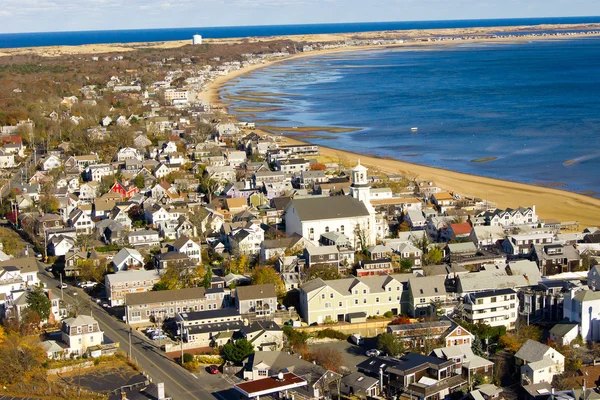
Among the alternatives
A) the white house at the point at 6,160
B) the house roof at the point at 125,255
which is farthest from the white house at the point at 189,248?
the white house at the point at 6,160

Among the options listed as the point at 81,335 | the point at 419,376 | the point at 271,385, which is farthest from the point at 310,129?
the point at 271,385

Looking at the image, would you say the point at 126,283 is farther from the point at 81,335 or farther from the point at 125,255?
the point at 81,335

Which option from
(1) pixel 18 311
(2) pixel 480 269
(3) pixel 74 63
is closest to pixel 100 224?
(1) pixel 18 311

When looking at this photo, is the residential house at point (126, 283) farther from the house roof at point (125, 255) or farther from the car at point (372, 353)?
the car at point (372, 353)

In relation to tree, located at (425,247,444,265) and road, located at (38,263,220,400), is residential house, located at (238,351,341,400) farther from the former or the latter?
tree, located at (425,247,444,265)

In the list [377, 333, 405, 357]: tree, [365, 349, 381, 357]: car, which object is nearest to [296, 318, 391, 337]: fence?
[365, 349, 381, 357]: car

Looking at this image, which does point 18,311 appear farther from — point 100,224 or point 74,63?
point 74,63

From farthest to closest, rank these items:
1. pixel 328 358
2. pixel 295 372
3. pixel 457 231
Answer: pixel 457 231, pixel 328 358, pixel 295 372
